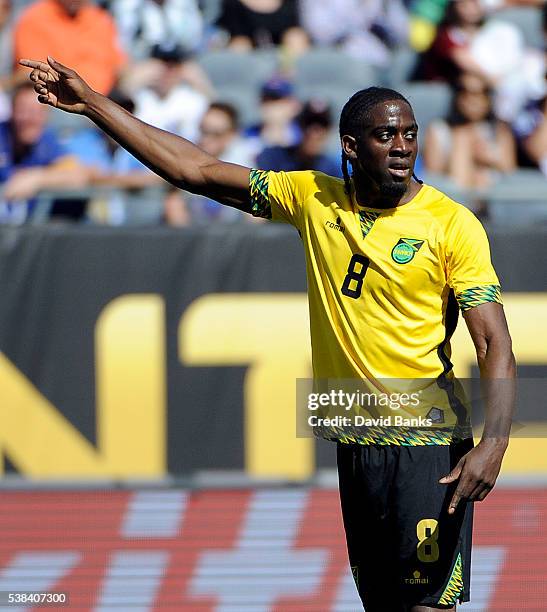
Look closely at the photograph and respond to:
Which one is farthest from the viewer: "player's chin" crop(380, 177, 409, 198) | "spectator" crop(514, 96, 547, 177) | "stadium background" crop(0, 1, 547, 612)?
"spectator" crop(514, 96, 547, 177)

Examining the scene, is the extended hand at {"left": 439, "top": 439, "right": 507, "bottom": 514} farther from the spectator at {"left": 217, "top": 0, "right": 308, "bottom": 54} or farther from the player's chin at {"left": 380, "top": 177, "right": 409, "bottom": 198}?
the spectator at {"left": 217, "top": 0, "right": 308, "bottom": 54}

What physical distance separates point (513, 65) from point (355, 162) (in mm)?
6215

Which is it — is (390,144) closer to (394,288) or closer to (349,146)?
(349,146)

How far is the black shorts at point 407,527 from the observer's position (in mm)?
3820

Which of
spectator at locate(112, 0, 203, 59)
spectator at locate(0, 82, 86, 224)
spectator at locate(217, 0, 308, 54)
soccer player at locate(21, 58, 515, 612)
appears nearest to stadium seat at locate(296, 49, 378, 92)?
spectator at locate(217, 0, 308, 54)

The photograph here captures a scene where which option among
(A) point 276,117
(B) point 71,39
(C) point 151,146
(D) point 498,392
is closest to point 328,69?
(A) point 276,117

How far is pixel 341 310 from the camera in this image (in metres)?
3.84

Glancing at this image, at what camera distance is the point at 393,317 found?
12.4ft

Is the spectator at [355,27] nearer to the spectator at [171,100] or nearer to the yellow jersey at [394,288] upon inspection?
the spectator at [171,100]

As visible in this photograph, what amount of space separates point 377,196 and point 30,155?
471 cm

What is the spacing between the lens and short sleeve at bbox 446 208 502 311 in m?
3.63

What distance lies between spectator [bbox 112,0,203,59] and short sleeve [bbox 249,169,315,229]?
6057 millimetres

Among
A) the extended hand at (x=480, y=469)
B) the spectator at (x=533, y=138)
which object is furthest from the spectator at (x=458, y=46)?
the extended hand at (x=480, y=469)

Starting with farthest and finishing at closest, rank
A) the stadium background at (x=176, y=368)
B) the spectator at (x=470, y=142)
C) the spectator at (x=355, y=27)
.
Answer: the spectator at (x=355, y=27) < the spectator at (x=470, y=142) < the stadium background at (x=176, y=368)
